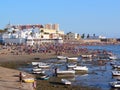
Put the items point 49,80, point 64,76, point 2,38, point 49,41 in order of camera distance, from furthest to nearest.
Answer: point 49,41 < point 2,38 < point 64,76 < point 49,80

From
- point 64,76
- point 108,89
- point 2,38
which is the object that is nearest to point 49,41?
point 2,38

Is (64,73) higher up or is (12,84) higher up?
(12,84)

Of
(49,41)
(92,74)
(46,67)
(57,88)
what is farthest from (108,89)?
(49,41)

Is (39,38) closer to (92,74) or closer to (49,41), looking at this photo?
(49,41)

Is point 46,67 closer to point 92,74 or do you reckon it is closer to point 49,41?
point 92,74

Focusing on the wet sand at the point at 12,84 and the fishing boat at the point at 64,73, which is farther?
the fishing boat at the point at 64,73

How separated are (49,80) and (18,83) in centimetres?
716

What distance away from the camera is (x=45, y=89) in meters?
35.4

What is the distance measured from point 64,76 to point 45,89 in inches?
503

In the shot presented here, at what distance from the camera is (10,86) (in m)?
34.4

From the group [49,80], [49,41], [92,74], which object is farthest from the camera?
[49,41]

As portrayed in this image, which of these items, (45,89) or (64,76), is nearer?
(45,89)

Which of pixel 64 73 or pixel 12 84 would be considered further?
pixel 64 73

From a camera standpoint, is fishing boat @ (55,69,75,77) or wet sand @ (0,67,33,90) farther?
fishing boat @ (55,69,75,77)
